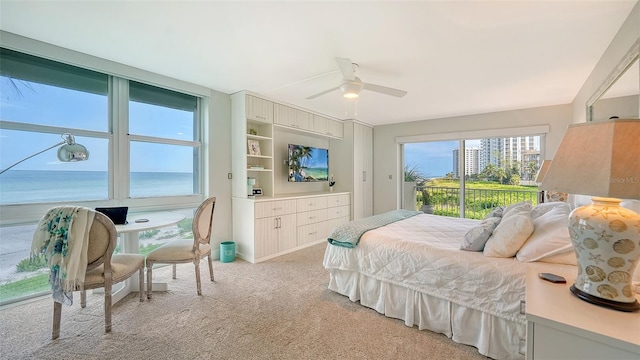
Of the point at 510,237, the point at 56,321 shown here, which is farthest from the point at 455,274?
the point at 56,321

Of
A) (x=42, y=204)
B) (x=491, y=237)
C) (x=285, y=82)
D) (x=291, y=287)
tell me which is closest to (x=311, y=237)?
(x=291, y=287)

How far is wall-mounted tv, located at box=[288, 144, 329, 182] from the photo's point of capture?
4465mm

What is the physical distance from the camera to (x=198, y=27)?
6.64ft

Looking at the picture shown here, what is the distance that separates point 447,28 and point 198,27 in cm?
200

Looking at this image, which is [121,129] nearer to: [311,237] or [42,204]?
[42,204]

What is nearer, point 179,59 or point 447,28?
point 447,28

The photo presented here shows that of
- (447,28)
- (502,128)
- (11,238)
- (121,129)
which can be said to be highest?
(447,28)

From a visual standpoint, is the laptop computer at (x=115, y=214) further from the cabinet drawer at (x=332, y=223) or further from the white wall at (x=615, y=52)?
the white wall at (x=615, y=52)

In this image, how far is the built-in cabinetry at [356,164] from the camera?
17.2 ft

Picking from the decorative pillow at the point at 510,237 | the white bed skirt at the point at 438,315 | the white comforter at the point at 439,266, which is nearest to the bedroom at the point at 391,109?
the decorative pillow at the point at 510,237

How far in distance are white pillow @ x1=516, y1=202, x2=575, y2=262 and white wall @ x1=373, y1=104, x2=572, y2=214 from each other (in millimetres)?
3202

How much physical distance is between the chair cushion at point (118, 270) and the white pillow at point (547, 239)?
3.04 meters

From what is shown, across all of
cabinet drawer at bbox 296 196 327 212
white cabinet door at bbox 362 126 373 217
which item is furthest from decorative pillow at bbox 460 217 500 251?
white cabinet door at bbox 362 126 373 217

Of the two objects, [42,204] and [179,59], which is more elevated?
[179,59]
